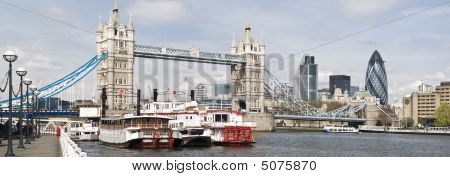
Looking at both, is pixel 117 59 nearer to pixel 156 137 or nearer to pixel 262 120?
pixel 262 120

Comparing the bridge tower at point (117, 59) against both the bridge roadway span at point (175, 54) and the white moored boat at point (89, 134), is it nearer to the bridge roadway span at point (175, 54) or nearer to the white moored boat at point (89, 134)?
the bridge roadway span at point (175, 54)

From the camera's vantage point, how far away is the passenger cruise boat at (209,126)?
49.9 metres

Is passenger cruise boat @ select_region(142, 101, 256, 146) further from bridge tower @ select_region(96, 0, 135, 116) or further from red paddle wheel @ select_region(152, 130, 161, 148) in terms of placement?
bridge tower @ select_region(96, 0, 135, 116)

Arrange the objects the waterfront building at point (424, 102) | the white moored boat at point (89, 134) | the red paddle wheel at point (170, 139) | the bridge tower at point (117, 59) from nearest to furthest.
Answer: the red paddle wheel at point (170, 139) → the white moored boat at point (89, 134) → the bridge tower at point (117, 59) → the waterfront building at point (424, 102)

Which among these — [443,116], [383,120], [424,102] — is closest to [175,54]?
[443,116]

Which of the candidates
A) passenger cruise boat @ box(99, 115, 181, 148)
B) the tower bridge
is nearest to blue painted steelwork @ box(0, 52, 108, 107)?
the tower bridge

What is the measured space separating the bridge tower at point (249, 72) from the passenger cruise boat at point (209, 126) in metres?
91.5

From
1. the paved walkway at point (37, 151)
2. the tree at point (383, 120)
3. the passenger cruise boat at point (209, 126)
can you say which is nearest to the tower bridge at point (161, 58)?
the tree at point (383, 120)

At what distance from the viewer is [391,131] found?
414ft

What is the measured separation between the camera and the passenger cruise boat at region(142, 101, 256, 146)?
49938 mm

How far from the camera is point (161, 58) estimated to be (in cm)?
12294

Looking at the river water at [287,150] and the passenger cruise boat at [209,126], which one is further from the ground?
the passenger cruise boat at [209,126]

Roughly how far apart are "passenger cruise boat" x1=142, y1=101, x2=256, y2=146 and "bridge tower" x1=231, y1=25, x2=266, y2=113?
9151cm
